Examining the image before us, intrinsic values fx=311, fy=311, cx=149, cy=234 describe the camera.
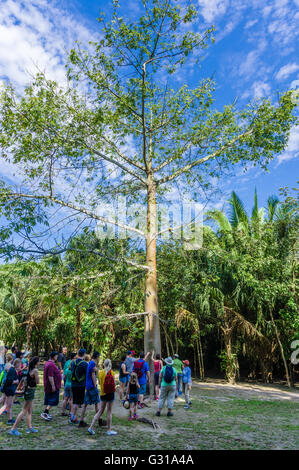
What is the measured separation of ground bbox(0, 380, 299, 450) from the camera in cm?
521

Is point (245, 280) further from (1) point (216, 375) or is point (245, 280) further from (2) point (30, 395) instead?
(2) point (30, 395)

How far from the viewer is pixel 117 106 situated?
33.2 feet

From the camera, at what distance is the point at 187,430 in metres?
6.30

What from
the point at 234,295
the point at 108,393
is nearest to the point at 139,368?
the point at 108,393

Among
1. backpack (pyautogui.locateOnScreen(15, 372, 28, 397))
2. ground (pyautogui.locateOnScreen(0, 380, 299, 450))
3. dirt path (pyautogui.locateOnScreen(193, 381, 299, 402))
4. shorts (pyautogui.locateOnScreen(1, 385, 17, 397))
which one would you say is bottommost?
dirt path (pyautogui.locateOnScreen(193, 381, 299, 402))

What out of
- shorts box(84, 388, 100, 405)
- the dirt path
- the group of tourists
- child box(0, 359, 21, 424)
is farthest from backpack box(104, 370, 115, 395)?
the dirt path

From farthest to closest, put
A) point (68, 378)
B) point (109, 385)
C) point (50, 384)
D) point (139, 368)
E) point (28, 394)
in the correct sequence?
point (139, 368), point (68, 378), point (50, 384), point (109, 385), point (28, 394)

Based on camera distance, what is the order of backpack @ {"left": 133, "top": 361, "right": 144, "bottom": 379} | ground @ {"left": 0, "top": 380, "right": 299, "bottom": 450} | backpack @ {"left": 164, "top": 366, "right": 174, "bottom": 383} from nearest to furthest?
ground @ {"left": 0, "top": 380, "right": 299, "bottom": 450} → backpack @ {"left": 164, "top": 366, "right": 174, "bottom": 383} → backpack @ {"left": 133, "top": 361, "right": 144, "bottom": 379}

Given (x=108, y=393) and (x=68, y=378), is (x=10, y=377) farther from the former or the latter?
(x=108, y=393)

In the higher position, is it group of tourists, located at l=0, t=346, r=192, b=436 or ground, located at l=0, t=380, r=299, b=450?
group of tourists, located at l=0, t=346, r=192, b=436

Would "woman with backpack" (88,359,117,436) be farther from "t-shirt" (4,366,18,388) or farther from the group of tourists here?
"t-shirt" (4,366,18,388)

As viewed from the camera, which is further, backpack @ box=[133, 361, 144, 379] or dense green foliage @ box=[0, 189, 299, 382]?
dense green foliage @ box=[0, 189, 299, 382]

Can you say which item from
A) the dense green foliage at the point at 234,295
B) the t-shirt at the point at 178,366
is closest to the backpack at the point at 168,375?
the t-shirt at the point at 178,366

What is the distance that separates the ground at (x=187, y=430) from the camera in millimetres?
5207
